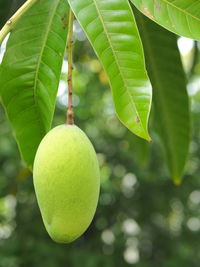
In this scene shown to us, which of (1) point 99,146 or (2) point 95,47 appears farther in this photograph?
(1) point 99,146

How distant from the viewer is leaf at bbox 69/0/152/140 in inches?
29.0

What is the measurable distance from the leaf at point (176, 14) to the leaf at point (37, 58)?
172 mm

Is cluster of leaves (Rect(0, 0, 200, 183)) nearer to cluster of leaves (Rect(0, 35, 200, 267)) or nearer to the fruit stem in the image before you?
the fruit stem

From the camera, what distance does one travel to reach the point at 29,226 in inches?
133

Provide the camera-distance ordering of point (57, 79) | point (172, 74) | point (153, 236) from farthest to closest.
Answer: point (153, 236) < point (172, 74) < point (57, 79)

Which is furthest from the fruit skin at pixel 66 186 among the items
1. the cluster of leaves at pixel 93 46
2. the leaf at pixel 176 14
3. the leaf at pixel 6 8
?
the leaf at pixel 6 8

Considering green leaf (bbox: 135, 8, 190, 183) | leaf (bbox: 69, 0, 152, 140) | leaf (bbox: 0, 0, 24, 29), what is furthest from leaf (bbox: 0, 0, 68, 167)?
green leaf (bbox: 135, 8, 190, 183)

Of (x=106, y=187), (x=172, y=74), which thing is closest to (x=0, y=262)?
(x=106, y=187)

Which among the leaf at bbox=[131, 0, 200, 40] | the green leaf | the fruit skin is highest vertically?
the leaf at bbox=[131, 0, 200, 40]

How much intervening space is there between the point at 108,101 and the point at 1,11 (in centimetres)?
277

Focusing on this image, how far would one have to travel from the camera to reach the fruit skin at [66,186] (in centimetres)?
70

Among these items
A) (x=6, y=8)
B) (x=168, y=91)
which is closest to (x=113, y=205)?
(x=168, y=91)

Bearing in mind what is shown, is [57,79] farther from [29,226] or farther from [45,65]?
[29,226]

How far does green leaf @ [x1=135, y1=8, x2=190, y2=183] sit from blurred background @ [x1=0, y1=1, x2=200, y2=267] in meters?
1.68
